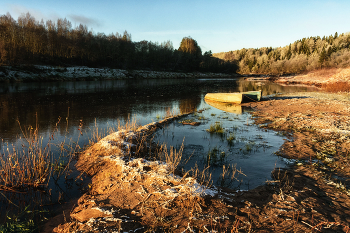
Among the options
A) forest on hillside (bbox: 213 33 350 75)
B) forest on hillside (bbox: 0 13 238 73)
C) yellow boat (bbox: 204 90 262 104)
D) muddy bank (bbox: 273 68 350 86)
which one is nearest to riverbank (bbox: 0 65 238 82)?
forest on hillside (bbox: 0 13 238 73)

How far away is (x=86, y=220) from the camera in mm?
4055

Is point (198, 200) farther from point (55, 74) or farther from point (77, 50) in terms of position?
point (77, 50)

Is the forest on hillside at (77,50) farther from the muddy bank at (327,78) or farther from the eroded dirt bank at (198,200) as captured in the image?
the muddy bank at (327,78)

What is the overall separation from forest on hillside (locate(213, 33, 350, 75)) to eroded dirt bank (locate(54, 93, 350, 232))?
8258 cm

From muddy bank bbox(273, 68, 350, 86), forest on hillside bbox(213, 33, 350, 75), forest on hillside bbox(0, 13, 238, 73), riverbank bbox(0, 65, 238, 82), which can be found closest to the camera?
riverbank bbox(0, 65, 238, 82)

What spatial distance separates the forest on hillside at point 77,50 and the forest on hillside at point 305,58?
29.2m

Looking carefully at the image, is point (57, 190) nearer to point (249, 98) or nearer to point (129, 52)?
point (249, 98)

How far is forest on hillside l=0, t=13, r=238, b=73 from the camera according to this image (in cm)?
4912

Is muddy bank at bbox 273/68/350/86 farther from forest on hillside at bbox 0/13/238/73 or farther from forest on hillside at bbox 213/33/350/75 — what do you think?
forest on hillside at bbox 0/13/238/73

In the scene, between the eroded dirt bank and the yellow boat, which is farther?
the yellow boat

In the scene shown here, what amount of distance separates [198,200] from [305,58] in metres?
117

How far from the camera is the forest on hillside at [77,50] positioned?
4912 centimetres

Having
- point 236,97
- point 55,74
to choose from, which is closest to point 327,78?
point 236,97

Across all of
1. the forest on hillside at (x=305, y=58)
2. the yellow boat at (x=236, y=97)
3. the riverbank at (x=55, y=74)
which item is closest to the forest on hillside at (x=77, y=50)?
the riverbank at (x=55, y=74)
